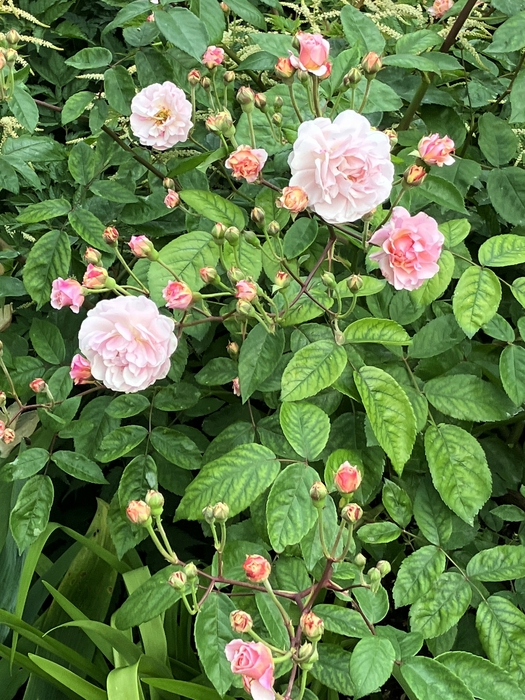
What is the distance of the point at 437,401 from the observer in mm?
666

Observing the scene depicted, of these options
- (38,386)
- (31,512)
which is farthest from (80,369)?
(31,512)

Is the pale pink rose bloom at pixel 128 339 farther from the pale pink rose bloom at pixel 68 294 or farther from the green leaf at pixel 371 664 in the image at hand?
the green leaf at pixel 371 664

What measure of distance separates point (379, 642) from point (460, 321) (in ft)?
1.06

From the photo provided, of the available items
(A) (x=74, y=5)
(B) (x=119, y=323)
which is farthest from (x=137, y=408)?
(A) (x=74, y=5)

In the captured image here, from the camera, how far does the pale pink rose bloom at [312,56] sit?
0.59 metres

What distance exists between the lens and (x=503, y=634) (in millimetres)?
616

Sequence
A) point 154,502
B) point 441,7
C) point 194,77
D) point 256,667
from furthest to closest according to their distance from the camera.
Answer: point 441,7 < point 194,77 < point 154,502 < point 256,667

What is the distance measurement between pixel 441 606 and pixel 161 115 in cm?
67

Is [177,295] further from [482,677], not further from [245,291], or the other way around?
[482,677]

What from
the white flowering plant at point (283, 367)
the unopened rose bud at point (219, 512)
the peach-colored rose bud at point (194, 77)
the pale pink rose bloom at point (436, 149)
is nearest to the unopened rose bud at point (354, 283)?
the white flowering plant at point (283, 367)

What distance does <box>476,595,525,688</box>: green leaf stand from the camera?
60 centimetres

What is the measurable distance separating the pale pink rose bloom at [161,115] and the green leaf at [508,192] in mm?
415

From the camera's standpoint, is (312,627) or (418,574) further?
(418,574)

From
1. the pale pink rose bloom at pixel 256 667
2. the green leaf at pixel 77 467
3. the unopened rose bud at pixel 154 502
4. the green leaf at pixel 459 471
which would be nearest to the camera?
the pale pink rose bloom at pixel 256 667
